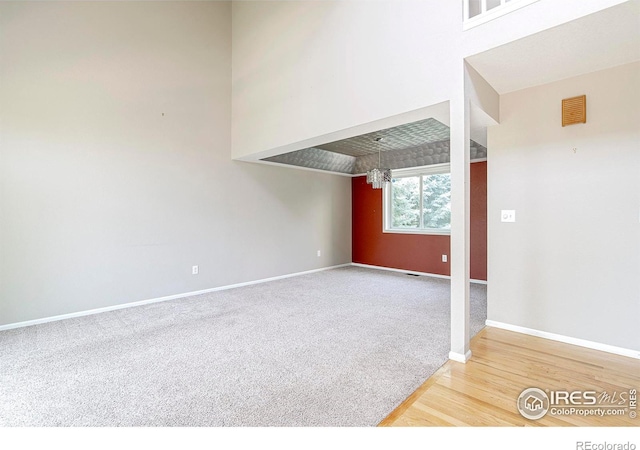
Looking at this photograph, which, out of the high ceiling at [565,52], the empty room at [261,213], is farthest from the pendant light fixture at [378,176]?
the high ceiling at [565,52]

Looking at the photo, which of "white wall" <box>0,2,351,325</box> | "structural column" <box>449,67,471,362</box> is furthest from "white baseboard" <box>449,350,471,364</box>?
"white wall" <box>0,2,351,325</box>

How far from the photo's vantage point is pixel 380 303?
3.55 m

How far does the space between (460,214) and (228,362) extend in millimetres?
2029

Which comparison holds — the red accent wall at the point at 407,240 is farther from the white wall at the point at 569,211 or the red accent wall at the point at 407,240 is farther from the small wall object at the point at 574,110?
the small wall object at the point at 574,110

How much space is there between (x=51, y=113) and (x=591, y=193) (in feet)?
16.8

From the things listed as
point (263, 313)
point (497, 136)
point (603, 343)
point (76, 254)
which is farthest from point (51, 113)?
point (603, 343)

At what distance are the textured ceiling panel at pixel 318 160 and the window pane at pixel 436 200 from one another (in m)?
1.53

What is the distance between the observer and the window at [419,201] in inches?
203

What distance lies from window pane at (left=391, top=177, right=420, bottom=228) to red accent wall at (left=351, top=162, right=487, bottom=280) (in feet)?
0.88

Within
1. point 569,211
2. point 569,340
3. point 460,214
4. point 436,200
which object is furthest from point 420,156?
point 569,340

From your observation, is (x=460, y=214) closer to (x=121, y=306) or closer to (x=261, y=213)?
(x=261, y=213)

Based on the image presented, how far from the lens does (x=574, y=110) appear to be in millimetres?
2301

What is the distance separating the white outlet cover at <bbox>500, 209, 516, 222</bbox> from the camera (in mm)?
2619
